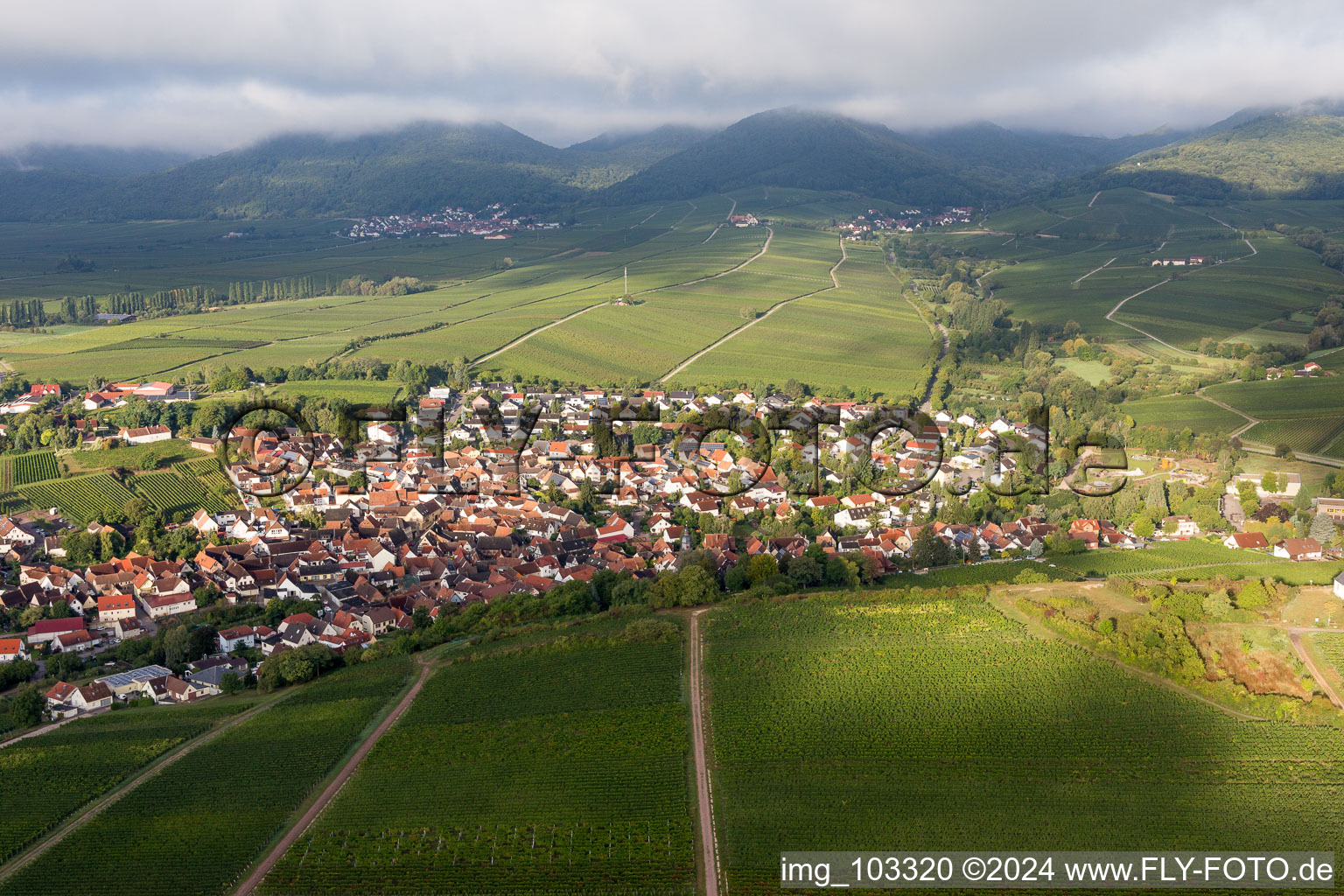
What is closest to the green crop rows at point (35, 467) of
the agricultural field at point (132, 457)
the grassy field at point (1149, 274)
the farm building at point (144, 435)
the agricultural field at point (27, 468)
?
the agricultural field at point (27, 468)

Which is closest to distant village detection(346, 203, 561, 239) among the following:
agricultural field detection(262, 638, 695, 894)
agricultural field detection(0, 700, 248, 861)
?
agricultural field detection(0, 700, 248, 861)

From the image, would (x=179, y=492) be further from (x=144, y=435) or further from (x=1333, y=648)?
(x=1333, y=648)

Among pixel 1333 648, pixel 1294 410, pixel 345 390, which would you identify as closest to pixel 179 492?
pixel 345 390

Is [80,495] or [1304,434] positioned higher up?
[1304,434]

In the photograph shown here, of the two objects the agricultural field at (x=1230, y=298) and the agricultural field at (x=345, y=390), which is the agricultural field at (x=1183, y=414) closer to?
the agricultural field at (x=1230, y=298)

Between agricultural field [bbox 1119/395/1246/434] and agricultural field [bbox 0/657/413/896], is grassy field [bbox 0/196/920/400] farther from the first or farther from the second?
agricultural field [bbox 0/657/413/896]

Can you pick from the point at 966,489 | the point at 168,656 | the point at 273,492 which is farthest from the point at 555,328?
the point at 168,656

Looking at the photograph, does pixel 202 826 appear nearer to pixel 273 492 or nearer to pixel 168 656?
pixel 168 656
